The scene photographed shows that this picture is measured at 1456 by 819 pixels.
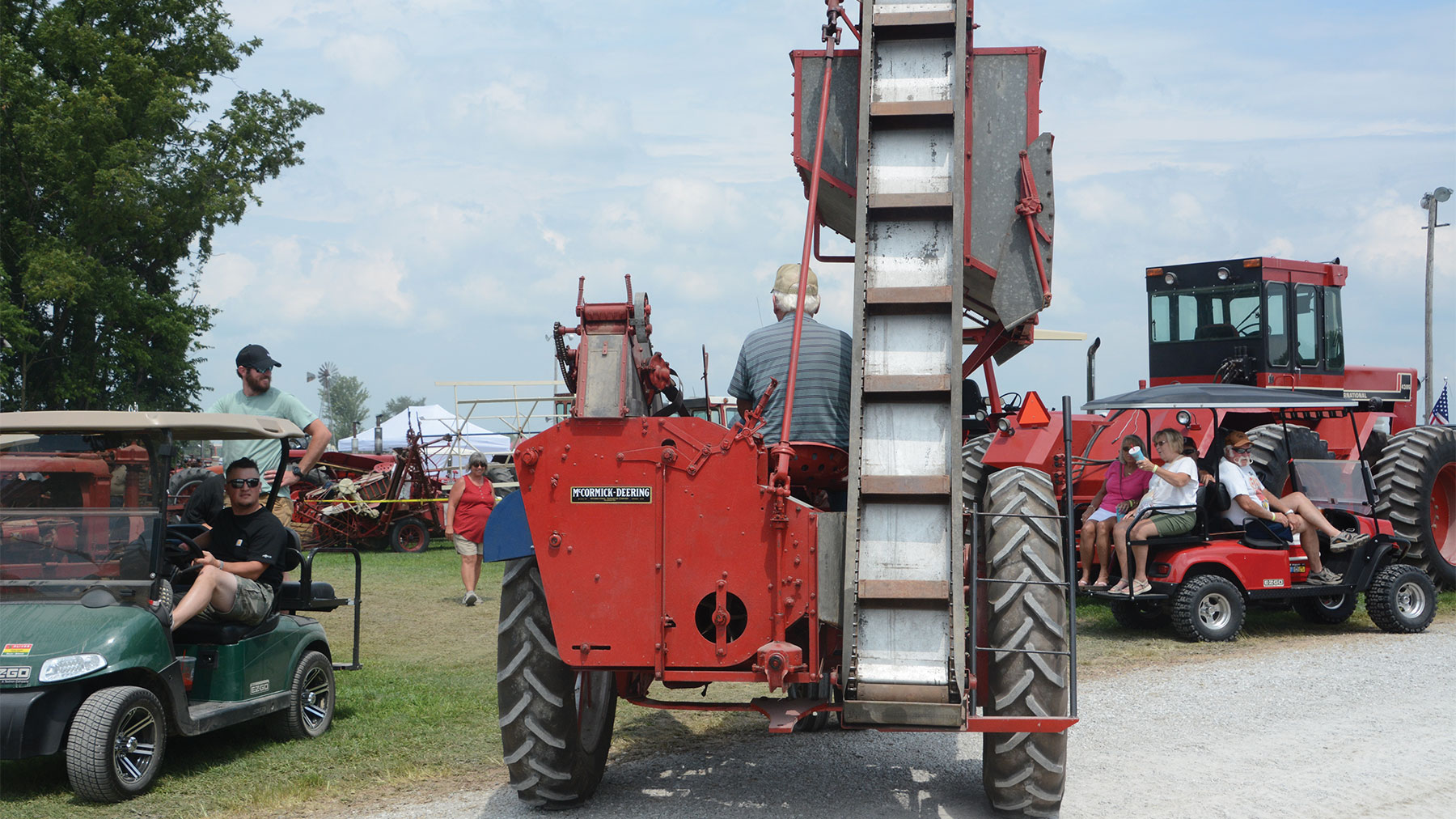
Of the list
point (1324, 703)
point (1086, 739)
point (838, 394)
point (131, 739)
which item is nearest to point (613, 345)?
point (838, 394)

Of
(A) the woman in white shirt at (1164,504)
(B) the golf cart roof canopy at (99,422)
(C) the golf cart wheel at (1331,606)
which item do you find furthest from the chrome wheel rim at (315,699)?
(C) the golf cart wheel at (1331,606)

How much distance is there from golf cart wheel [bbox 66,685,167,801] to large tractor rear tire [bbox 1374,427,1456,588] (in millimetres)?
11275

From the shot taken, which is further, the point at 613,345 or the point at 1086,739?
the point at 1086,739

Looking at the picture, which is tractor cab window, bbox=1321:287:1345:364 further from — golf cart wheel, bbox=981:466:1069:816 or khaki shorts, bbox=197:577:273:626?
khaki shorts, bbox=197:577:273:626

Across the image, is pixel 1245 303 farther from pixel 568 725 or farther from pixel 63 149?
pixel 63 149

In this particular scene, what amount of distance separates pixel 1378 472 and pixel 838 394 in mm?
9589

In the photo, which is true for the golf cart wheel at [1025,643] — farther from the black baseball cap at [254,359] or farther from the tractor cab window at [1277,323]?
the tractor cab window at [1277,323]

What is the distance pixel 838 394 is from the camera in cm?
550

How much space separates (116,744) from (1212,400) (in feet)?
29.6

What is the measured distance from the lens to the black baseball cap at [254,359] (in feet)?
24.4

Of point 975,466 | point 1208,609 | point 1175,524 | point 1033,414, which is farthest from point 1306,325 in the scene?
point 1033,414

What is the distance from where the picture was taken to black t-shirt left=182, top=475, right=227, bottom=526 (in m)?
7.29

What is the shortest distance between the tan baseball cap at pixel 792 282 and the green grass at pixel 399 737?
2.65 metres

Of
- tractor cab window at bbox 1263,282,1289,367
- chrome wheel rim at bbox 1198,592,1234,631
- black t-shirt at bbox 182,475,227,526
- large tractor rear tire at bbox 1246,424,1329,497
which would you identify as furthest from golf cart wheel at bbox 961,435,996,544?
tractor cab window at bbox 1263,282,1289,367
